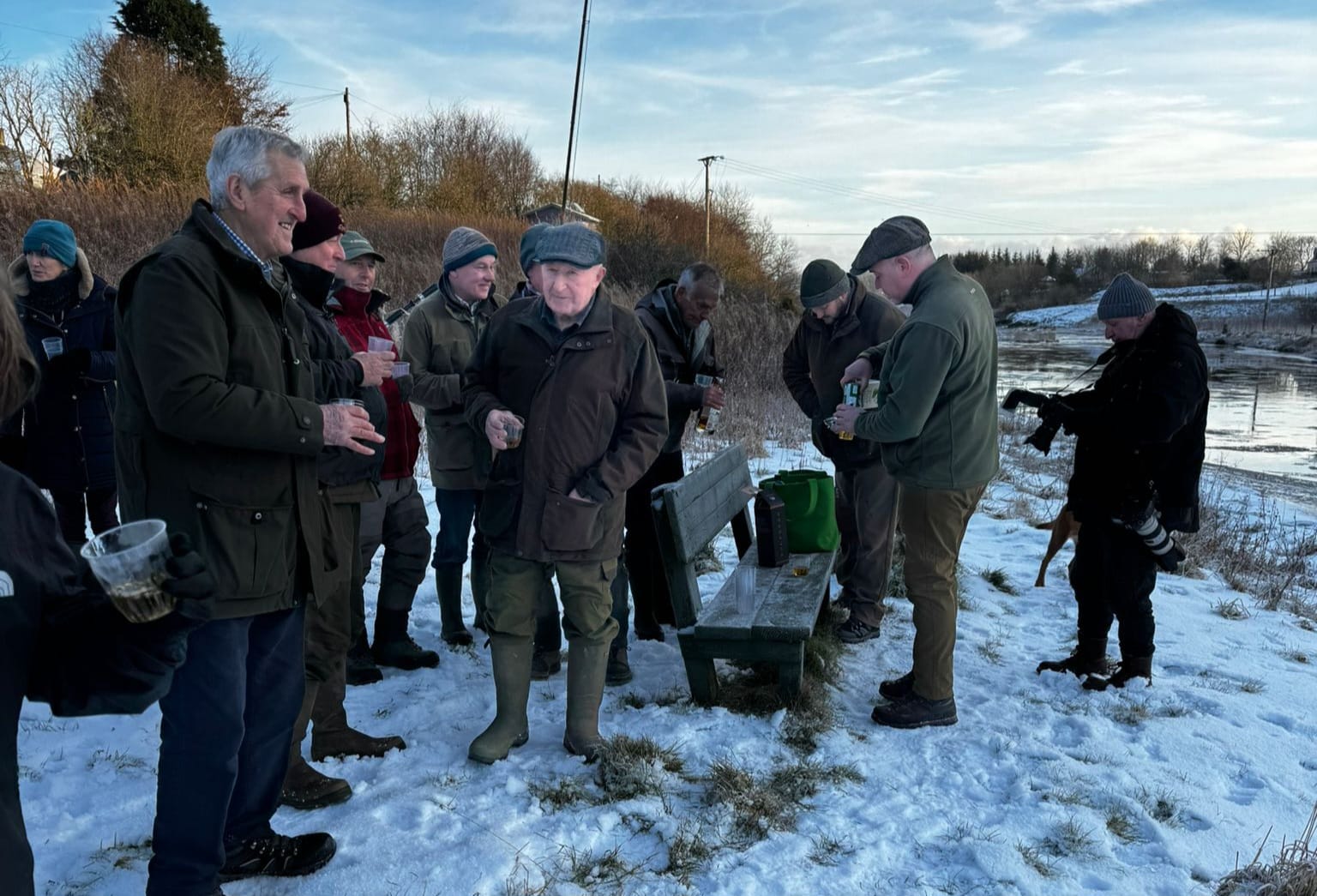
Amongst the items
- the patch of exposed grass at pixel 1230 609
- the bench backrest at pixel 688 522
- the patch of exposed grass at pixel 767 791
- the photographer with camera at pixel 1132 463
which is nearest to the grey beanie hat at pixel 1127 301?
the photographer with camera at pixel 1132 463

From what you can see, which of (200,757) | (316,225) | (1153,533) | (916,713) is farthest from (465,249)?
(1153,533)

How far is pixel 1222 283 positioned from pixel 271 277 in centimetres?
→ 9078

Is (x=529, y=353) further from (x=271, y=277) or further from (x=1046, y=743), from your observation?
(x=1046, y=743)

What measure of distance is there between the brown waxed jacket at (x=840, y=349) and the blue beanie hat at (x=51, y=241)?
3.76 metres

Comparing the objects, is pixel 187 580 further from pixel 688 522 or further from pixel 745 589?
pixel 745 589

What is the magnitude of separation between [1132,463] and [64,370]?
200 inches

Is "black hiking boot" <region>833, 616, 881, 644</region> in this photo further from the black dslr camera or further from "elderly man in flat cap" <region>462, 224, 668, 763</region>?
"elderly man in flat cap" <region>462, 224, 668, 763</region>

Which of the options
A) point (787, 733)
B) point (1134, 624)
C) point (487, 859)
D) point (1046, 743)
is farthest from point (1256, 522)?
point (487, 859)

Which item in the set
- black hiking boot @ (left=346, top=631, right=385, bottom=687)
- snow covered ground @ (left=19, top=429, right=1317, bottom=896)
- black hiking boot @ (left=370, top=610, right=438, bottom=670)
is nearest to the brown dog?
snow covered ground @ (left=19, top=429, right=1317, bottom=896)

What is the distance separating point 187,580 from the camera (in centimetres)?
134

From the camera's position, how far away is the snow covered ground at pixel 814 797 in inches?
106

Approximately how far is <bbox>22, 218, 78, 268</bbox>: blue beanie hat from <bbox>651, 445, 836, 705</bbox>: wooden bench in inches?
119

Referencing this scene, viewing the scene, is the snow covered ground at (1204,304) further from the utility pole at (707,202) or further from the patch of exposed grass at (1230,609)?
the patch of exposed grass at (1230,609)

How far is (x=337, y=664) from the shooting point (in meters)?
3.24
